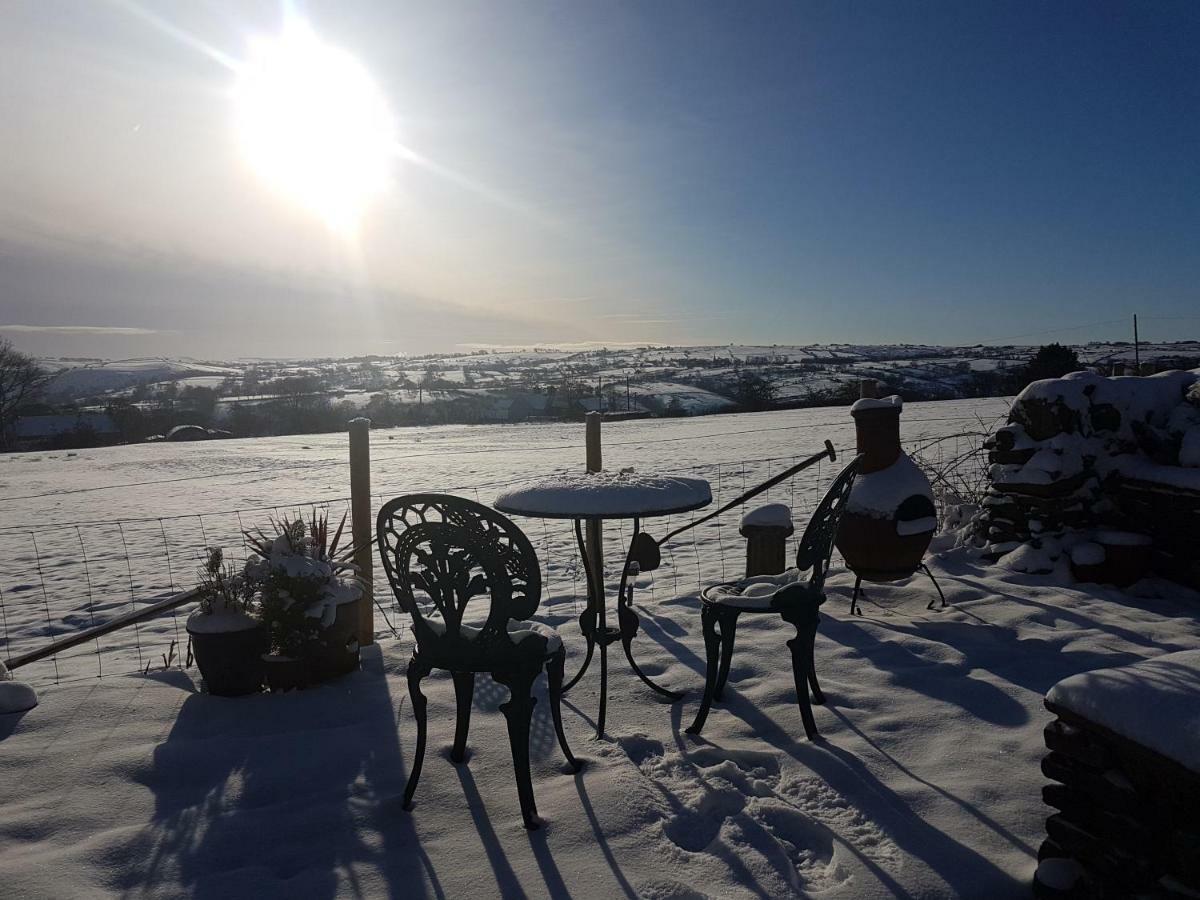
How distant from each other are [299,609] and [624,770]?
5.76 ft

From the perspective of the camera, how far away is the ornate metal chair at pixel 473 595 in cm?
244

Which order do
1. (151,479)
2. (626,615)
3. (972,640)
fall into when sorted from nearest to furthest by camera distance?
(626,615)
(972,640)
(151,479)

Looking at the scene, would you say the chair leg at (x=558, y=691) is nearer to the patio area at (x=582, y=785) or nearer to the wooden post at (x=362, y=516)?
the patio area at (x=582, y=785)

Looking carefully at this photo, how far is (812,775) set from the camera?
2725mm

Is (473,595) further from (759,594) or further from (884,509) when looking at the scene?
(884,509)

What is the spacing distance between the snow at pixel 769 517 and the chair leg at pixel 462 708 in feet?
9.09

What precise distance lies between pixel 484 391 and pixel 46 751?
1277 inches

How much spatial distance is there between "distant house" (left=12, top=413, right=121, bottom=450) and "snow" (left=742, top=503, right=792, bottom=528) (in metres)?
24.1

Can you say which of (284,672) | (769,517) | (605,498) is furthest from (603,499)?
(769,517)

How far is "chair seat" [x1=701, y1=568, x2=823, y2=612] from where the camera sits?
3.02 meters

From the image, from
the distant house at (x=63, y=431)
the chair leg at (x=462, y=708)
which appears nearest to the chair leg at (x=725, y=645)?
the chair leg at (x=462, y=708)

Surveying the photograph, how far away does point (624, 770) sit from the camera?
9.18 ft

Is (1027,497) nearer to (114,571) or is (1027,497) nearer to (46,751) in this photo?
(46,751)

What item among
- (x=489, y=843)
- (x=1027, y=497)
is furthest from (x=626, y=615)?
(x=1027, y=497)
